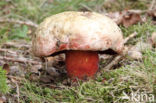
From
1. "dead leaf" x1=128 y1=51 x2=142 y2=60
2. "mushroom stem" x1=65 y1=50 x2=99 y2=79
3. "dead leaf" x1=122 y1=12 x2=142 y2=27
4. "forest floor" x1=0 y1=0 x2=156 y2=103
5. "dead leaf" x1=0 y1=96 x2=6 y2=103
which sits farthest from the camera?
"dead leaf" x1=122 y1=12 x2=142 y2=27

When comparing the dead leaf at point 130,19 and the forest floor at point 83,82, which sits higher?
the dead leaf at point 130,19

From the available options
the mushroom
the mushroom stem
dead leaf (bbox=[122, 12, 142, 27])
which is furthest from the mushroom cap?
dead leaf (bbox=[122, 12, 142, 27])

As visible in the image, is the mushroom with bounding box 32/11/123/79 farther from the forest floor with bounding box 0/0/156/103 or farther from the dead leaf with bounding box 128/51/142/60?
the dead leaf with bounding box 128/51/142/60

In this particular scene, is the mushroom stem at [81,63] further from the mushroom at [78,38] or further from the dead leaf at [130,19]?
the dead leaf at [130,19]

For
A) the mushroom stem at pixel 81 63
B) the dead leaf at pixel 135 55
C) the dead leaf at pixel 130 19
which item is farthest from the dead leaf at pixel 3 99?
the dead leaf at pixel 130 19

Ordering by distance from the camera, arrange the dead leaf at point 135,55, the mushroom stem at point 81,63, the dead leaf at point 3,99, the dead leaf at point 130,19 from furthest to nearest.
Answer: the dead leaf at point 130,19, the dead leaf at point 135,55, the mushroom stem at point 81,63, the dead leaf at point 3,99
